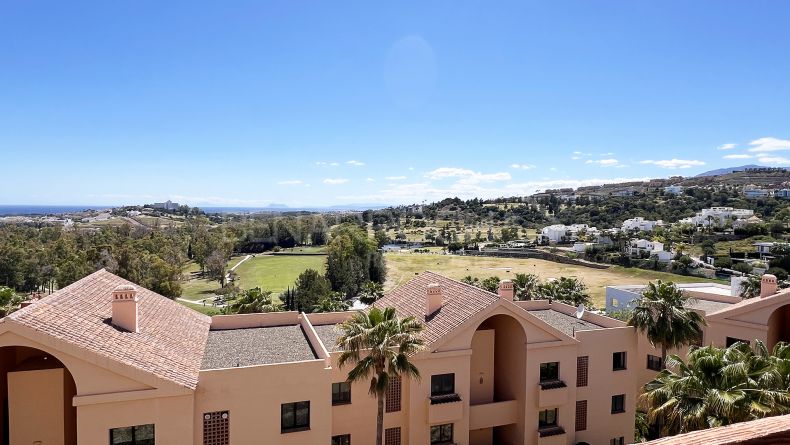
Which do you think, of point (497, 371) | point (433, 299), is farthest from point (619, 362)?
point (433, 299)

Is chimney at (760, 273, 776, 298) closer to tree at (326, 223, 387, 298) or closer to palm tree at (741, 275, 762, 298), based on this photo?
palm tree at (741, 275, 762, 298)

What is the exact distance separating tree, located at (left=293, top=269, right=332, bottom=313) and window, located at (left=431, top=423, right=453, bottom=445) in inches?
1899

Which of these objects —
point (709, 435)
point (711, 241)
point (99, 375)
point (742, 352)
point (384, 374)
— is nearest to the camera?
point (709, 435)

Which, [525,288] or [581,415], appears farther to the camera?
[525,288]

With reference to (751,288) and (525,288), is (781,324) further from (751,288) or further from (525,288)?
(525,288)

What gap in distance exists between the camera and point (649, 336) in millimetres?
32156

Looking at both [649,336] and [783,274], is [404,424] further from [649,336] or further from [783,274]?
[783,274]

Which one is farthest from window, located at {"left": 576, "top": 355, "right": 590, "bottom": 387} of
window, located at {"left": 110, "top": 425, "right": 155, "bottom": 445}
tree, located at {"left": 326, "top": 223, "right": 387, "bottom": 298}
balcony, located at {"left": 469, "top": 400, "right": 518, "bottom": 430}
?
tree, located at {"left": 326, "top": 223, "right": 387, "bottom": 298}

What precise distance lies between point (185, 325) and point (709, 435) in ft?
87.7

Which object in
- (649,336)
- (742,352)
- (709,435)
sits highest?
(709,435)

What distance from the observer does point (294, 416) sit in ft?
76.7

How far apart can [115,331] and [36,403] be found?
4.18 m

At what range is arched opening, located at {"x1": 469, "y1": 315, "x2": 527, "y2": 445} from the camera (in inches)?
1161

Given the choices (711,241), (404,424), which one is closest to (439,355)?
(404,424)
